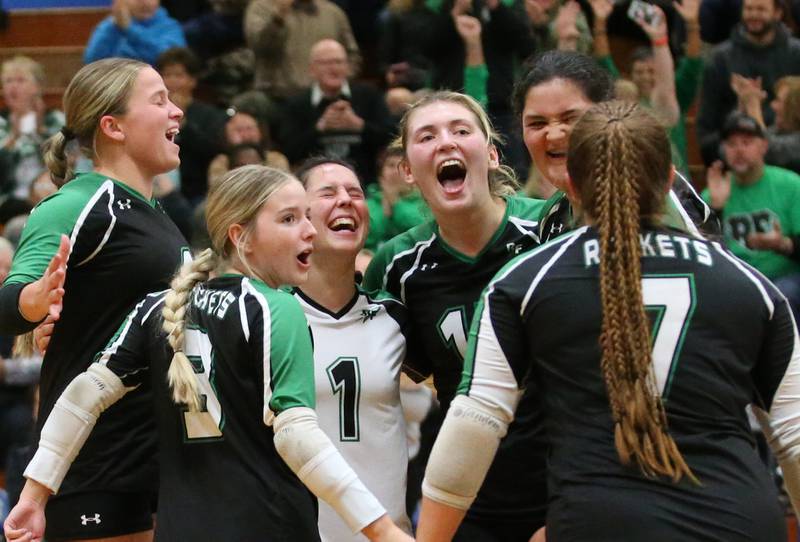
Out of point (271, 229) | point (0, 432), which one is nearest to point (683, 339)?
point (271, 229)

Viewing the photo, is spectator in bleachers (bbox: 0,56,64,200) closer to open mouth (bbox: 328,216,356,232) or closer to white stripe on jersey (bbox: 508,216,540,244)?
open mouth (bbox: 328,216,356,232)

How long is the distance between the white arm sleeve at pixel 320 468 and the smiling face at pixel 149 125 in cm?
119

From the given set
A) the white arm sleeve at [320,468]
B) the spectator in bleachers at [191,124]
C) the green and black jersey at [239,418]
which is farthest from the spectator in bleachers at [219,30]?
the white arm sleeve at [320,468]

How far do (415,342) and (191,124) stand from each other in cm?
507

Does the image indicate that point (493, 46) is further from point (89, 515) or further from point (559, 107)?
point (89, 515)

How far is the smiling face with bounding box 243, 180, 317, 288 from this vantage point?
336 cm

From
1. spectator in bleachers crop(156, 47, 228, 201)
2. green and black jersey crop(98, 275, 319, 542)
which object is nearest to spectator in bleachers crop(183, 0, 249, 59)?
spectator in bleachers crop(156, 47, 228, 201)

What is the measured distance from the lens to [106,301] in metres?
3.79

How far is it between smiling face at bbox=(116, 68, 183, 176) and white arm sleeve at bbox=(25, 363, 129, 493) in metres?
0.75

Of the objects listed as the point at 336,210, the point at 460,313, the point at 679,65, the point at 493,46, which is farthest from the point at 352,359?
the point at 679,65

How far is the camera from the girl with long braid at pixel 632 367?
103 inches

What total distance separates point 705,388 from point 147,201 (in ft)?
6.22

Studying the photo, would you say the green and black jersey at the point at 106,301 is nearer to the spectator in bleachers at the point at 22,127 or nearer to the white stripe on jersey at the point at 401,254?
the white stripe on jersey at the point at 401,254

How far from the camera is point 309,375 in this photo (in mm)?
3143
